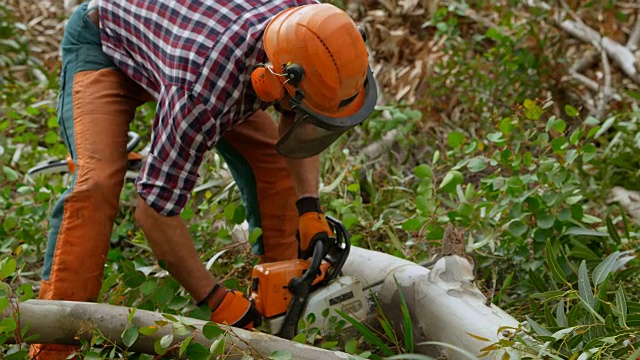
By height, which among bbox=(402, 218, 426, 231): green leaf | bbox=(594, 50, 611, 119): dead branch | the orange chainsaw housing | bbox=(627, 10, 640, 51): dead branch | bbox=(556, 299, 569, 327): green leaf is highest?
bbox=(556, 299, 569, 327): green leaf

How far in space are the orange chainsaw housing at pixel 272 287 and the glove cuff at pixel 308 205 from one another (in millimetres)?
243

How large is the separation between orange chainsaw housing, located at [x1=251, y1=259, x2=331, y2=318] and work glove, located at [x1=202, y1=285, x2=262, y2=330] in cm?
4

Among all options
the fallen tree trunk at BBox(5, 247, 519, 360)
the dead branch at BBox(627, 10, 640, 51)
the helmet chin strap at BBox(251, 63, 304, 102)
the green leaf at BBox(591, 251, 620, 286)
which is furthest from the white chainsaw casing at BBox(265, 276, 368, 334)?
the dead branch at BBox(627, 10, 640, 51)

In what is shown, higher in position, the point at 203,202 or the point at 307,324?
the point at 307,324

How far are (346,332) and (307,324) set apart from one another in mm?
212

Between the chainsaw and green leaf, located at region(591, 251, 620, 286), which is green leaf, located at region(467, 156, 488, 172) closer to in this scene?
the chainsaw

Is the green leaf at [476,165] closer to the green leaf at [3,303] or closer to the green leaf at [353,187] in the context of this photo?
the green leaf at [353,187]

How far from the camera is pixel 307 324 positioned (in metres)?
2.71

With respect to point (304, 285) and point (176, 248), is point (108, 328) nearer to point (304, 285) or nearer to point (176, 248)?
point (176, 248)

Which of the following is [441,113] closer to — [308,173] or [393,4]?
[393,4]

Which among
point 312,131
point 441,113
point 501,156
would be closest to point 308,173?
point 312,131

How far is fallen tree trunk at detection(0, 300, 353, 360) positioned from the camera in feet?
7.72

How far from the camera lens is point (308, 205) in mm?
2975

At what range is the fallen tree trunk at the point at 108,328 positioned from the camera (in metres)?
2.35
